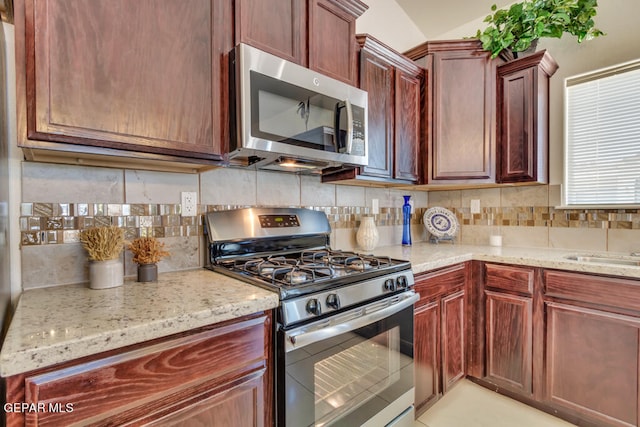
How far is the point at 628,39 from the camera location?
6.60ft

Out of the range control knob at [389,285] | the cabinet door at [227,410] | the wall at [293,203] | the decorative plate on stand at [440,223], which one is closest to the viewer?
the cabinet door at [227,410]

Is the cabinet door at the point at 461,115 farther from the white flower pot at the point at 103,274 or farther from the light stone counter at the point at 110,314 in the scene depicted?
the white flower pot at the point at 103,274

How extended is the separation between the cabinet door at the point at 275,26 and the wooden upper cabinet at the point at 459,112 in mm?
1154

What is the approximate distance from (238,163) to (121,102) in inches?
21.9

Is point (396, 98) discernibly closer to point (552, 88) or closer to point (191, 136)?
point (552, 88)

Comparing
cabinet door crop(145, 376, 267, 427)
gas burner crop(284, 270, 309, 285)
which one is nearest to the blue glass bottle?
gas burner crop(284, 270, 309, 285)

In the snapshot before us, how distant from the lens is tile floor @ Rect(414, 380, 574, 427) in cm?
176

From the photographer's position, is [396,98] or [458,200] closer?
[396,98]

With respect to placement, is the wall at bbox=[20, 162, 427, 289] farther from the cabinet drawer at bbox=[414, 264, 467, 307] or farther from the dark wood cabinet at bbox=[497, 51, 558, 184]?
the dark wood cabinet at bbox=[497, 51, 558, 184]

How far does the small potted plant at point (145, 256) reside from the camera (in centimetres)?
125

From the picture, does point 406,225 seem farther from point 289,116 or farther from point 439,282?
point 289,116

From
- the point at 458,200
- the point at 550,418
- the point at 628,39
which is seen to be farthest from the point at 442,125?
the point at 550,418

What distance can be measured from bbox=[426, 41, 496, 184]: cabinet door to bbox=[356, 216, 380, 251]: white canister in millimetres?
565

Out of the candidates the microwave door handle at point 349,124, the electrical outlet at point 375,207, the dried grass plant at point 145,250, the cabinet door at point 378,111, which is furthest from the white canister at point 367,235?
the dried grass plant at point 145,250
